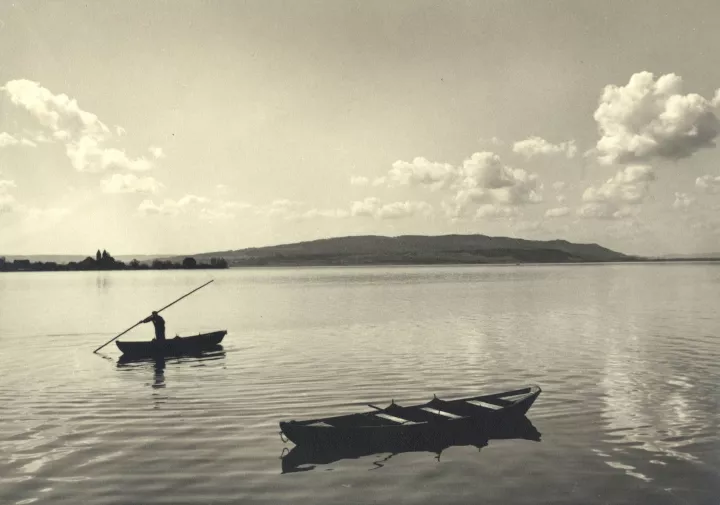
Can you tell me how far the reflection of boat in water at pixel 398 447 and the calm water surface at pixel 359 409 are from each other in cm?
28

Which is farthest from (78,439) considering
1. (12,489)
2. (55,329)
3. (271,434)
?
(55,329)

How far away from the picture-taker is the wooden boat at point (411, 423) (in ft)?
54.9

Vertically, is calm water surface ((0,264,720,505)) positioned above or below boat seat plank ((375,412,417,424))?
below

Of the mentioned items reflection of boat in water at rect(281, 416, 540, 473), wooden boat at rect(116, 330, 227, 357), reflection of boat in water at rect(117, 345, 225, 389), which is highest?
wooden boat at rect(116, 330, 227, 357)

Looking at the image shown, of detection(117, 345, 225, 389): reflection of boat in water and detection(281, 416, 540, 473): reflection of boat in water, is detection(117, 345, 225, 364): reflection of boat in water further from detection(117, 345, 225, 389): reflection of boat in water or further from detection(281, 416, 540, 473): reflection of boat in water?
detection(281, 416, 540, 473): reflection of boat in water

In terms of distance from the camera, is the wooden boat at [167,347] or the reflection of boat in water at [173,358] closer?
the reflection of boat in water at [173,358]

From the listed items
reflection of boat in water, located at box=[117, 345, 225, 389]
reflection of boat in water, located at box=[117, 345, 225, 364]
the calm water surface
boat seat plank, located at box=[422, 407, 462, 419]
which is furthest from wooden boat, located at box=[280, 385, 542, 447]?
reflection of boat in water, located at box=[117, 345, 225, 364]

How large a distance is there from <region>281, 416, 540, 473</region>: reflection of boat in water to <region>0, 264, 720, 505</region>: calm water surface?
28 cm

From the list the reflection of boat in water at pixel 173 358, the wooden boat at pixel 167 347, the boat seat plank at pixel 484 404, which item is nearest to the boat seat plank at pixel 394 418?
the boat seat plank at pixel 484 404

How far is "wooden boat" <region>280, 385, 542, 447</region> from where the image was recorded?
16719 mm

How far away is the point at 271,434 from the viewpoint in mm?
18828

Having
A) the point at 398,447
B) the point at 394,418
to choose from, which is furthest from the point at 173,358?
the point at 398,447

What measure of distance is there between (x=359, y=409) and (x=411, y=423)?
5185 millimetres

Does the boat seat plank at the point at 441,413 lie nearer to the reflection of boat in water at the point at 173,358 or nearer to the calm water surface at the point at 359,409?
the calm water surface at the point at 359,409
